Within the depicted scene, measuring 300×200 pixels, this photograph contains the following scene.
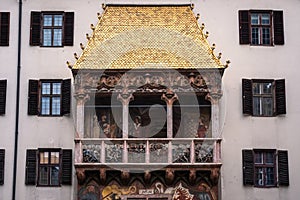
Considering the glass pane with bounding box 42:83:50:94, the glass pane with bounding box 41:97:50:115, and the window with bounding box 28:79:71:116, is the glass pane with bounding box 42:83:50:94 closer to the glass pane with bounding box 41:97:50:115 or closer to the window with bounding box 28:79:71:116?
the window with bounding box 28:79:71:116

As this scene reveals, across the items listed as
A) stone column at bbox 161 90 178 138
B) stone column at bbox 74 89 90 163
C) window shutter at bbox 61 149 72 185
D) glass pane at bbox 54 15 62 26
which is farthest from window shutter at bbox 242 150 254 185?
glass pane at bbox 54 15 62 26

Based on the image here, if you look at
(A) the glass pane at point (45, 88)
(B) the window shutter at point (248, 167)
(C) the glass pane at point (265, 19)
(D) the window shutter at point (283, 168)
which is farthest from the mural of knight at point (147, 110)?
(C) the glass pane at point (265, 19)

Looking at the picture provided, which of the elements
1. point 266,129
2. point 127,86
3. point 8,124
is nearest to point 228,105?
point 266,129

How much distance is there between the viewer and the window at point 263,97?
1318 inches

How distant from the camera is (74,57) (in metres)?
34.2

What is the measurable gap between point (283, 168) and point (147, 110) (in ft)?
20.4

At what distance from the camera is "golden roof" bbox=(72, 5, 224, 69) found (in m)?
32.7

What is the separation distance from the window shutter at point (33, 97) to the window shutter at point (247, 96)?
29.2ft

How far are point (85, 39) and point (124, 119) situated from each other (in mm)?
4645

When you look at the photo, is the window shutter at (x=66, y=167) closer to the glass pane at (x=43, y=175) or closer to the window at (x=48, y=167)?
the window at (x=48, y=167)

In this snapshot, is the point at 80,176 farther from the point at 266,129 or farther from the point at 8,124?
the point at 266,129

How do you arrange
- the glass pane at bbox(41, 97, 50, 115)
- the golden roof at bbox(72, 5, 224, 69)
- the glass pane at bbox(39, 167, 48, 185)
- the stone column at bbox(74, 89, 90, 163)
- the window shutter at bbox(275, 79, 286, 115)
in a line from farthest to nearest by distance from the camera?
the glass pane at bbox(41, 97, 50, 115)
the window shutter at bbox(275, 79, 286, 115)
the glass pane at bbox(39, 167, 48, 185)
the golden roof at bbox(72, 5, 224, 69)
the stone column at bbox(74, 89, 90, 163)

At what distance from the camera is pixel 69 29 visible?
114 ft

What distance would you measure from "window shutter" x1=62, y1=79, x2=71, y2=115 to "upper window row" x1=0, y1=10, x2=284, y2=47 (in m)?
1.87
